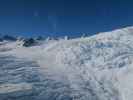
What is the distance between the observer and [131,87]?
389 inches

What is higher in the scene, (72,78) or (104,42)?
(104,42)

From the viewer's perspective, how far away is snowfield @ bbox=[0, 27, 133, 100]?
9.09 metres

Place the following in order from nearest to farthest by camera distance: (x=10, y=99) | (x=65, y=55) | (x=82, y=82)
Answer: (x=10, y=99) < (x=82, y=82) < (x=65, y=55)

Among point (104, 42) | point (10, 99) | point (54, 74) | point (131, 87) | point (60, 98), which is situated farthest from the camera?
point (104, 42)

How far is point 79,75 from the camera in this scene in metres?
12.0

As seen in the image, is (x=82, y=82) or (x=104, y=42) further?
(x=104, y=42)

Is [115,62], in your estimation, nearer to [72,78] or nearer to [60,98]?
[72,78]

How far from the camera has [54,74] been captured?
479 inches

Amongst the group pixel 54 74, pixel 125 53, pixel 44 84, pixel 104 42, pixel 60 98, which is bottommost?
pixel 60 98

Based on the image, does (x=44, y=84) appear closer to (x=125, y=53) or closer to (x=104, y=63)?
(x=104, y=63)

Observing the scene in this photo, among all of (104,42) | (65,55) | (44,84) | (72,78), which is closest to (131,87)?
(72,78)

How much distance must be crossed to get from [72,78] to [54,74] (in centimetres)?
127

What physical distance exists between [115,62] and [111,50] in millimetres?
2419

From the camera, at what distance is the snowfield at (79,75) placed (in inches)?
358
